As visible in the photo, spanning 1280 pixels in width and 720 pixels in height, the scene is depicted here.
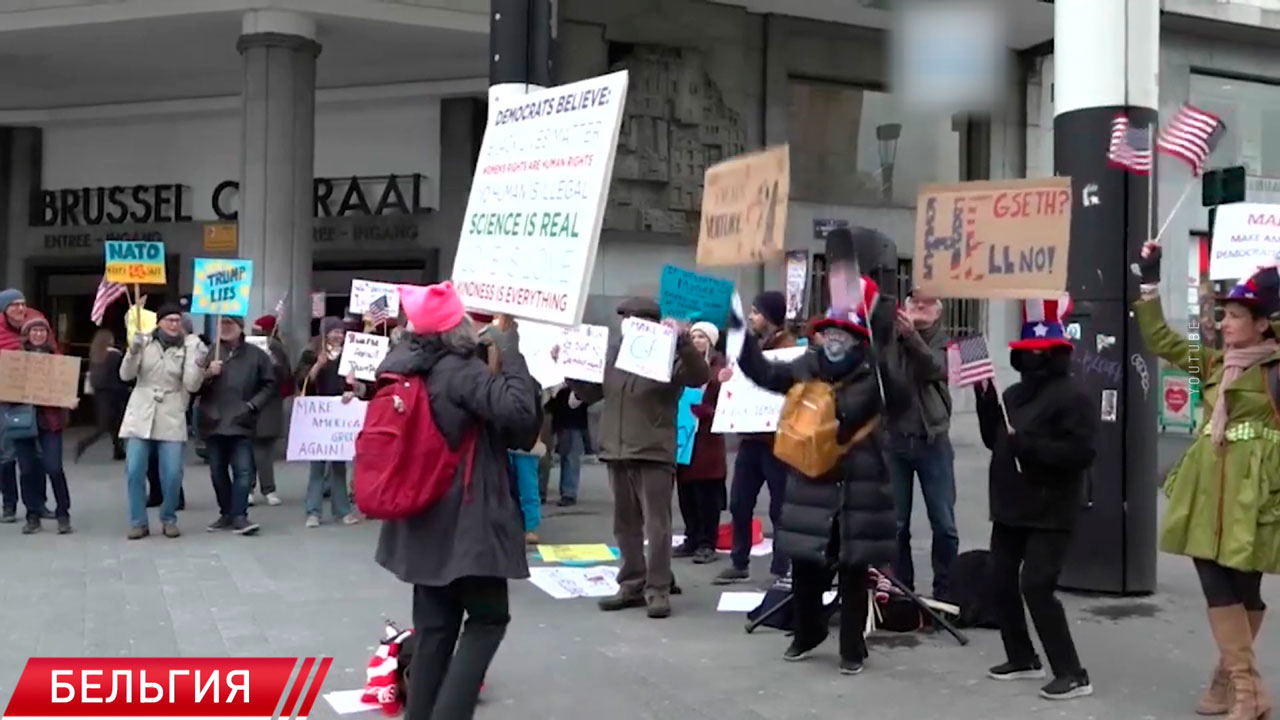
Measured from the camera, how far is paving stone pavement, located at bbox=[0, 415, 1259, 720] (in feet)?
18.2

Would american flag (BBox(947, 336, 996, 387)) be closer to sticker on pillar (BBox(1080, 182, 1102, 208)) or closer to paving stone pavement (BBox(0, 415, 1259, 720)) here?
paving stone pavement (BBox(0, 415, 1259, 720))

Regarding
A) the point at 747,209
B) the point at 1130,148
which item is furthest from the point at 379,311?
the point at 1130,148

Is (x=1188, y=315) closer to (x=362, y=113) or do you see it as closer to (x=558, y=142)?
(x=362, y=113)

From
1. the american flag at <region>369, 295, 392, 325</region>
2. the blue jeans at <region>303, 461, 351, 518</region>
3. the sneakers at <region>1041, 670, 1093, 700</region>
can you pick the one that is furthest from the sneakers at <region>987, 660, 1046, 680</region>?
the blue jeans at <region>303, 461, 351, 518</region>

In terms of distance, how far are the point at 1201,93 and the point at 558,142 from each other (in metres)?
16.0

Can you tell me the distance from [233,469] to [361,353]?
1.41 metres

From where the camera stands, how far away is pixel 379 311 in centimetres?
1041

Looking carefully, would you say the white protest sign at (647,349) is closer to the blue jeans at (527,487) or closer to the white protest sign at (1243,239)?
the blue jeans at (527,487)

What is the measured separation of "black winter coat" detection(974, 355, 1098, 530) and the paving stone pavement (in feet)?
2.80

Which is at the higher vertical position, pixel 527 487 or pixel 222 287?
pixel 222 287

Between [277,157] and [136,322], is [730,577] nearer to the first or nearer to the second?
[136,322]

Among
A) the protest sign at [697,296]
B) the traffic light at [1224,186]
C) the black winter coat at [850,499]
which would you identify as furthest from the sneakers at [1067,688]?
the traffic light at [1224,186]

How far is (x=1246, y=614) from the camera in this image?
17.3 ft

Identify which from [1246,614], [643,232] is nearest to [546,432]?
[643,232]
